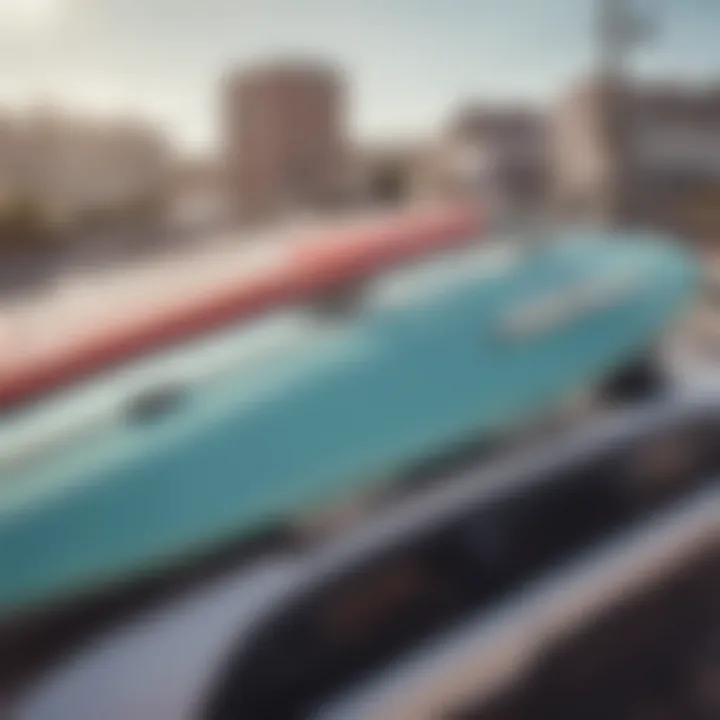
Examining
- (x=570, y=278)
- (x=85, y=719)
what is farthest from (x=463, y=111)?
(x=85, y=719)

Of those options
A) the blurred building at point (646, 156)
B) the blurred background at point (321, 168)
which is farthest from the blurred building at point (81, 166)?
the blurred building at point (646, 156)

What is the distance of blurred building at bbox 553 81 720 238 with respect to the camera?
3.30 feet

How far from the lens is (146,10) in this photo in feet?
2.85

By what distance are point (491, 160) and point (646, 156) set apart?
0.51ft

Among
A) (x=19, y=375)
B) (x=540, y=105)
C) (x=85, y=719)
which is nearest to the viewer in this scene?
(x=85, y=719)

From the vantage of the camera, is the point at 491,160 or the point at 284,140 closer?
the point at 284,140

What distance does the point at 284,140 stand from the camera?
909mm

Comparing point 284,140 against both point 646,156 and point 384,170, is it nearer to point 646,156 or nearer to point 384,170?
point 384,170

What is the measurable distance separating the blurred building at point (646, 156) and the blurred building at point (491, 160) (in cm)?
2

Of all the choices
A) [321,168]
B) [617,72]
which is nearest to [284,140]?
[321,168]

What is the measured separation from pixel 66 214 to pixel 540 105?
469 millimetres

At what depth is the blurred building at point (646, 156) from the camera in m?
1.00

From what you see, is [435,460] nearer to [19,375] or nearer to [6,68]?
[19,375]

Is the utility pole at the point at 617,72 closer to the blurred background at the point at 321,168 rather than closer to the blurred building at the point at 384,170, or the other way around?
the blurred background at the point at 321,168
